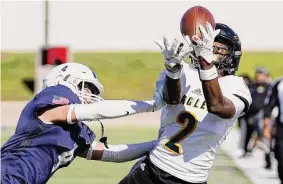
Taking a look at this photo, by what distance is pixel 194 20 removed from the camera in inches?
174

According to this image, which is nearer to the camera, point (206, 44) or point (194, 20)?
point (206, 44)

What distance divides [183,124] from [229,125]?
288mm

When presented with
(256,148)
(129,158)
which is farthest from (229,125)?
(256,148)

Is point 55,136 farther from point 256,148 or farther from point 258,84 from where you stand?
point 256,148

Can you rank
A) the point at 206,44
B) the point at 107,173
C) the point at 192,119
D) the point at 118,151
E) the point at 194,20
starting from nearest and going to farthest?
the point at 206,44
the point at 194,20
the point at 192,119
the point at 118,151
the point at 107,173

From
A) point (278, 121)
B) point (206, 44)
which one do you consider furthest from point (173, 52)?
point (278, 121)

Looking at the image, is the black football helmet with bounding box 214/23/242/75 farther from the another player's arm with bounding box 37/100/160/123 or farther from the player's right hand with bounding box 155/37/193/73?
the another player's arm with bounding box 37/100/160/123

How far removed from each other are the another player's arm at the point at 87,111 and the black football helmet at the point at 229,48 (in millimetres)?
589

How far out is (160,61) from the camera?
117ft

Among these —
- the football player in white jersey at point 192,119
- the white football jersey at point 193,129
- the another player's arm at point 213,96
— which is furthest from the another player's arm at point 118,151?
the another player's arm at point 213,96

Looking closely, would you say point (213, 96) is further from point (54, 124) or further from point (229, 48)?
point (54, 124)

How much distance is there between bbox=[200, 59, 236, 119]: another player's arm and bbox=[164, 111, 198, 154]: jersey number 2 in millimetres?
269

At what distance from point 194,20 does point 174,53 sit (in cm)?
34

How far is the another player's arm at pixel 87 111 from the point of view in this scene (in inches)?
168
